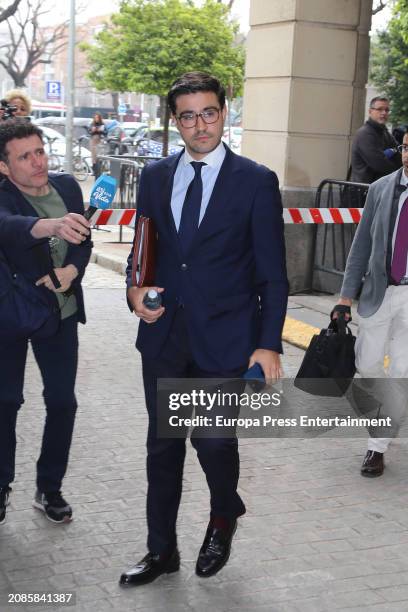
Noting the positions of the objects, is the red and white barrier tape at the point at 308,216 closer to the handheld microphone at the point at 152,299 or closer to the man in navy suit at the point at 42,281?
the man in navy suit at the point at 42,281

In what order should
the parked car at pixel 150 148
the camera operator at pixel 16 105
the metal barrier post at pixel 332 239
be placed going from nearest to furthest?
1. the camera operator at pixel 16 105
2. the metal barrier post at pixel 332 239
3. the parked car at pixel 150 148

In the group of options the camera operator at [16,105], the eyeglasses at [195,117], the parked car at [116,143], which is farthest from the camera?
the parked car at [116,143]

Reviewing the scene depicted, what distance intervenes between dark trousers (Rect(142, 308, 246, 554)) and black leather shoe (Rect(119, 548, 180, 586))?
4cm

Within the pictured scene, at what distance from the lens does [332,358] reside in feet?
18.8

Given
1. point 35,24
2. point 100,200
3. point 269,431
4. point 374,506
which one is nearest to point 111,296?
point 269,431

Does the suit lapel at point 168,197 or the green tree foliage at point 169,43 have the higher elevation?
the green tree foliage at point 169,43

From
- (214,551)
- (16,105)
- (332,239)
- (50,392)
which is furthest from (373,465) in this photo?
(332,239)

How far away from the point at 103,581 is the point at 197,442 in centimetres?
71

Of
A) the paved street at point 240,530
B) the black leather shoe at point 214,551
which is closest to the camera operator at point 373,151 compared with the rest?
the paved street at point 240,530

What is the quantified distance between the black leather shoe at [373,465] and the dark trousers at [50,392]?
5.95 ft

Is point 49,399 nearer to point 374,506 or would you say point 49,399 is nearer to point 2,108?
point 374,506

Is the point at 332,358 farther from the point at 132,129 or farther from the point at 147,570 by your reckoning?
the point at 132,129

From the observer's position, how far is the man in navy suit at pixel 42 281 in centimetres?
440

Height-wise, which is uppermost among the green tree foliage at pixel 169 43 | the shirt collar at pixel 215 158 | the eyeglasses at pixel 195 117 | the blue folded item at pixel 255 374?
the green tree foliage at pixel 169 43
